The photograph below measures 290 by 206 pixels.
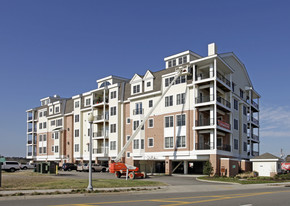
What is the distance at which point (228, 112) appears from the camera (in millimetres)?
47125

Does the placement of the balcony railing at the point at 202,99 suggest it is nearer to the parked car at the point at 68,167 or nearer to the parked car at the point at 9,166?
the parked car at the point at 68,167

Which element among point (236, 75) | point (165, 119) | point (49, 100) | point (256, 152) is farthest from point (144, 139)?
point (49, 100)

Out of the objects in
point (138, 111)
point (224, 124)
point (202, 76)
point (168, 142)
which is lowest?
point (168, 142)

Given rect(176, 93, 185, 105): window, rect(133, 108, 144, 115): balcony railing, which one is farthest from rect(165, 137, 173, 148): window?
rect(133, 108, 144, 115): balcony railing

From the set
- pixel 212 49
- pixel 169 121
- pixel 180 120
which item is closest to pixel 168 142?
pixel 169 121

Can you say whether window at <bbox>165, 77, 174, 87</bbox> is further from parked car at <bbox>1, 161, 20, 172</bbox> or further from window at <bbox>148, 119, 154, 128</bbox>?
parked car at <bbox>1, 161, 20, 172</bbox>

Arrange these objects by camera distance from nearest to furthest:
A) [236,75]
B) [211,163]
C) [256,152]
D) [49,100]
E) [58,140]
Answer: [211,163] → [236,75] → [256,152] → [58,140] → [49,100]

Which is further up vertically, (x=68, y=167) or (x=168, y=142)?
(x=168, y=142)

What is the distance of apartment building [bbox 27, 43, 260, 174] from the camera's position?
43.3 meters

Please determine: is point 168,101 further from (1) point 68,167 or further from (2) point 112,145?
(1) point 68,167

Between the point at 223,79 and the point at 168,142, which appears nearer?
the point at 223,79

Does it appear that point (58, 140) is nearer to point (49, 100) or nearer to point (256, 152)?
point (49, 100)

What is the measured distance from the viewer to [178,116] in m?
45.6

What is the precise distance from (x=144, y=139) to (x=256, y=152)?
21.0m
